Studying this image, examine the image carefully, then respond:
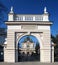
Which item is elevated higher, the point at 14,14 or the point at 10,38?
the point at 14,14

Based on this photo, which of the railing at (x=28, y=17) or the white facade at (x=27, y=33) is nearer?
the white facade at (x=27, y=33)

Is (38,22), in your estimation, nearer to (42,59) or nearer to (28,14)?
(28,14)

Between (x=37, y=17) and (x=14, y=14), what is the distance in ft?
8.64

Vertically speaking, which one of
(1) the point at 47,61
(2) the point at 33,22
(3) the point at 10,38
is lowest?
(1) the point at 47,61

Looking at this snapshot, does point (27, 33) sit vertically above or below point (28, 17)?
below

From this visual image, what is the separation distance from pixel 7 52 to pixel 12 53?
56 cm

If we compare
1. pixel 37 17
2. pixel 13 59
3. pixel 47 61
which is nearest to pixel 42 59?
pixel 47 61

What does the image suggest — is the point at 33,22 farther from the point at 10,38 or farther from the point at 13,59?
the point at 13,59

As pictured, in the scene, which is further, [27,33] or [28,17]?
[28,17]

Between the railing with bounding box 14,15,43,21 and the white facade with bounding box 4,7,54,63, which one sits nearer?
the white facade with bounding box 4,7,54,63

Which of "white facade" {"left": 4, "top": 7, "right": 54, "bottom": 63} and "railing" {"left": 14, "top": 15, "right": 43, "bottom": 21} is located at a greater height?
"railing" {"left": 14, "top": 15, "right": 43, "bottom": 21}

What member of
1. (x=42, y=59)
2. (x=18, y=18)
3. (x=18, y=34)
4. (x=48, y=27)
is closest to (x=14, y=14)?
(x=18, y=18)

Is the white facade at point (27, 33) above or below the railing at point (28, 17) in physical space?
below

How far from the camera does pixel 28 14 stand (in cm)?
2417
